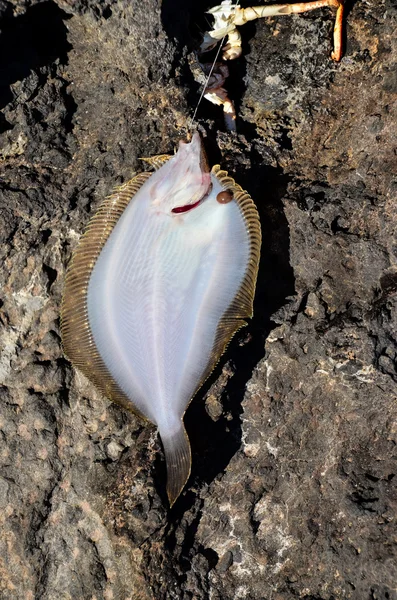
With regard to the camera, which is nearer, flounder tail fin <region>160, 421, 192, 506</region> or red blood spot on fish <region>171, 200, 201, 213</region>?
flounder tail fin <region>160, 421, 192, 506</region>

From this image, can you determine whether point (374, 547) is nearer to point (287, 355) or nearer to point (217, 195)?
point (287, 355)

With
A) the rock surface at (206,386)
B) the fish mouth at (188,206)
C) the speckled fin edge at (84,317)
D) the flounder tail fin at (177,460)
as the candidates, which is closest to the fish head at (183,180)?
the fish mouth at (188,206)

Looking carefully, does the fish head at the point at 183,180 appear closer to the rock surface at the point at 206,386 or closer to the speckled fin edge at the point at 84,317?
the rock surface at the point at 206,386

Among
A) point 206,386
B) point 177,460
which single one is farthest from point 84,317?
point 177,460

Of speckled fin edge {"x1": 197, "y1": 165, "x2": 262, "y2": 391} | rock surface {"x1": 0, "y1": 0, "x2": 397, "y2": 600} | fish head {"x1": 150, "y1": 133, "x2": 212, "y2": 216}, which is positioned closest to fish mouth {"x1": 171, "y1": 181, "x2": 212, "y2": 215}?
fish head {"x1": 150, "y1": 133, "x2": 212, "y2": 216}

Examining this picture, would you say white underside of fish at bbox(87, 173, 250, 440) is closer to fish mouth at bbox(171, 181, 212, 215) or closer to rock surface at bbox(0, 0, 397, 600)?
fish mouth at bbox(171, 181, 212, 215)
